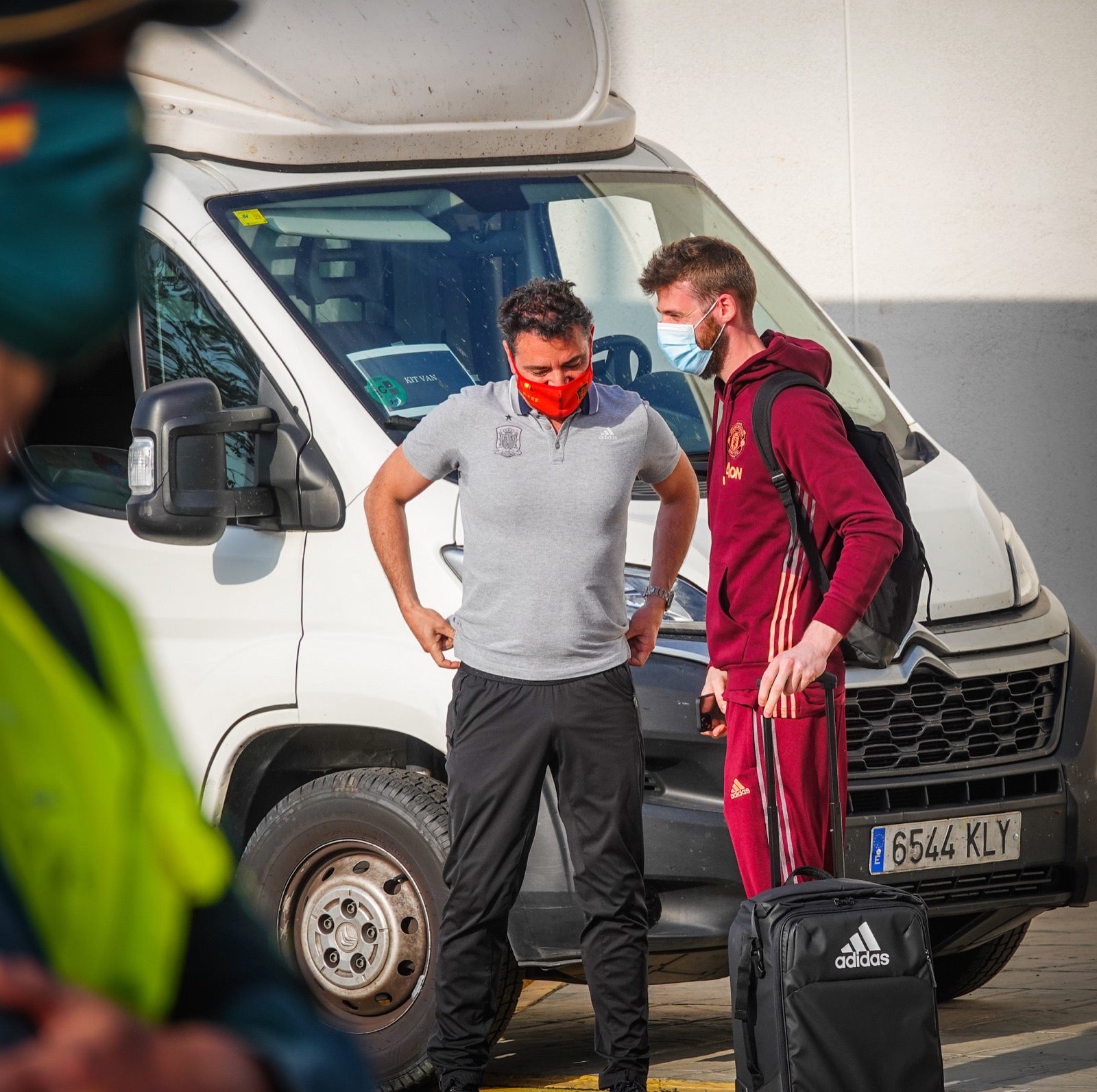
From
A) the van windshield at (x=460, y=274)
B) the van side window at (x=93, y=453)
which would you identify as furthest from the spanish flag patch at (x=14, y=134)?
the van side window at (x=93, y=453)

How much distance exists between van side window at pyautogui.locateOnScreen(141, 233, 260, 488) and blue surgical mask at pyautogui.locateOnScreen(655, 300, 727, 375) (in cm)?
118

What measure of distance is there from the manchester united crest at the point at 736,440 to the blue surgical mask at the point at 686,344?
0.91ft

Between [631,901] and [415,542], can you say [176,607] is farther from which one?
[631,901]

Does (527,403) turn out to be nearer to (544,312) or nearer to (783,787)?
(544,312)

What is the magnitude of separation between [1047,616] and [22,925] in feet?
15.3

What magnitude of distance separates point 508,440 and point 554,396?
151 millimetres

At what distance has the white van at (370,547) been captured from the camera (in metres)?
4.57

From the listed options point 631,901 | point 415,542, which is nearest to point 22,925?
point 631,901

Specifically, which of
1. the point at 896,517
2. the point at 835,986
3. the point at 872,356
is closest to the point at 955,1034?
the point at 835,986

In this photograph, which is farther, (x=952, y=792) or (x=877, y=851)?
(x=952, y=792)

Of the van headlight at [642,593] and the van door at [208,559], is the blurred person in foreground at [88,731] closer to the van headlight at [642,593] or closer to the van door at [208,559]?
the van headlight at [642,593]

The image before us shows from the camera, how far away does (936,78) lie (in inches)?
382

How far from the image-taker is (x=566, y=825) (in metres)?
4.34

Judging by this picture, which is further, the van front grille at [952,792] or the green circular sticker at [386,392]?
the green circular sticker at [386,392]
